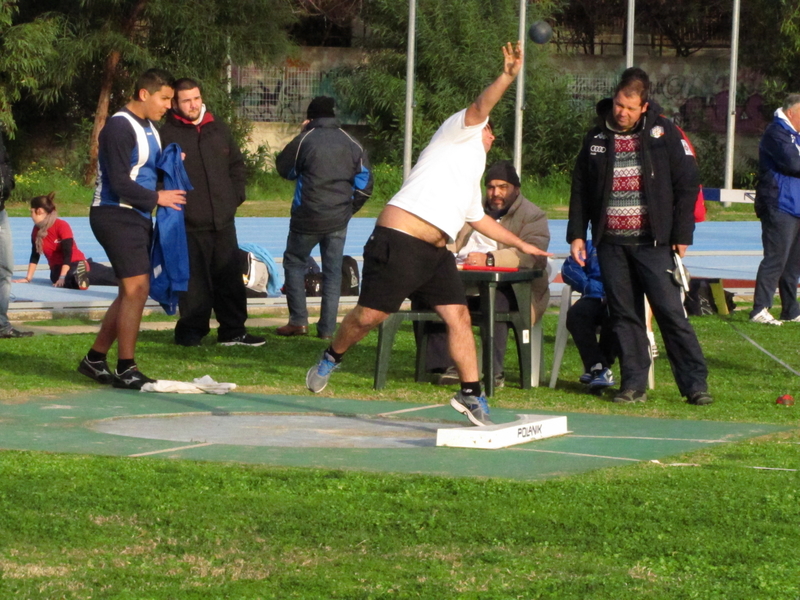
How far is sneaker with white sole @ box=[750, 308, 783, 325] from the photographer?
482 inches

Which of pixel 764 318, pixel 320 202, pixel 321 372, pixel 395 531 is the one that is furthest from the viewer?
pixel 764 318

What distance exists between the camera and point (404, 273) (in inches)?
271

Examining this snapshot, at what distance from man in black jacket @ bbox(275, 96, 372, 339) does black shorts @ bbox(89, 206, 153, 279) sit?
2.87 metres

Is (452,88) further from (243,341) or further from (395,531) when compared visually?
(395,531)

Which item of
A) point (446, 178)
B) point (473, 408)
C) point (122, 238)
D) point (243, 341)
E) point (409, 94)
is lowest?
point (243, 341)

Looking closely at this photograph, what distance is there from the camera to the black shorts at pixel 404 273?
686 centimetres

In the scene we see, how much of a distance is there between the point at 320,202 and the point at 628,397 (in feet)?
12.2

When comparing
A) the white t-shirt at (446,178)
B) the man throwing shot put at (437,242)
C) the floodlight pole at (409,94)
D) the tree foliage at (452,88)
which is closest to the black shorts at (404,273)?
the man throwing shot put at (437,242)

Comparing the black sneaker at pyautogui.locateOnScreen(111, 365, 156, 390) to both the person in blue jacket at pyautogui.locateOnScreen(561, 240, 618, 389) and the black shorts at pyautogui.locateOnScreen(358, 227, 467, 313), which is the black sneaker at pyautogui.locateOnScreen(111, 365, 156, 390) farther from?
the person in blue jacket at pyautogui.locateOnScreen(561, 240, 618, 389)

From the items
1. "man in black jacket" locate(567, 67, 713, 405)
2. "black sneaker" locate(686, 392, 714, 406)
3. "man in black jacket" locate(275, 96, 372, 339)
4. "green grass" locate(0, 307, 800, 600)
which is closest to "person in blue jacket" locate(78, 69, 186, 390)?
"green grass" locate(0, 307, 800, 600)

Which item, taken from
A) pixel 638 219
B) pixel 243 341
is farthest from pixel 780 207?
pixel 243 341

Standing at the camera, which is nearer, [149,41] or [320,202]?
[320,202]

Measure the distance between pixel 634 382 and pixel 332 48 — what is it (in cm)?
3337

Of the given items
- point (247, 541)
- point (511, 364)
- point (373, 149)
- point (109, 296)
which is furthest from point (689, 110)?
point (247, 541)
